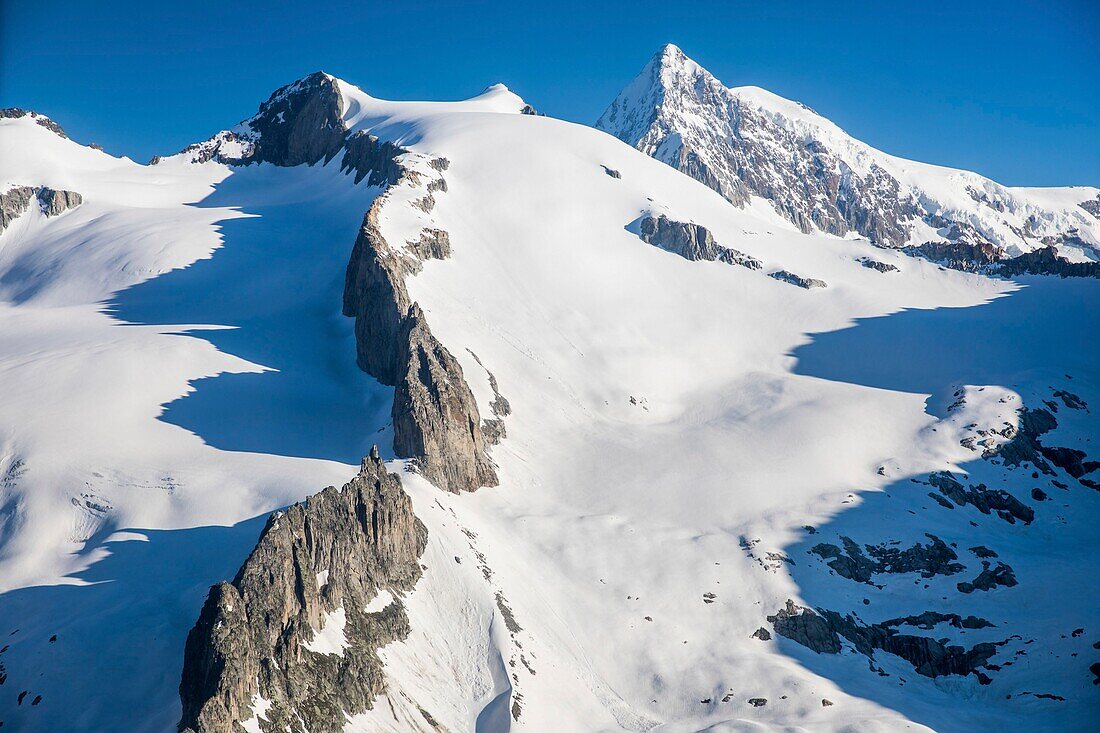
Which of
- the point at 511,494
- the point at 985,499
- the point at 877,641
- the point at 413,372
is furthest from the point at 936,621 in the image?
the point at 413,372

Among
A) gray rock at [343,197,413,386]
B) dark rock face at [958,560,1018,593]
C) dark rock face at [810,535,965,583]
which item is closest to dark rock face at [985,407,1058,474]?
dark rock face at [958,560,1018,593]

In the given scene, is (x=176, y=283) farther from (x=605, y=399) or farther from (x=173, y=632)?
(x=173, y=632)

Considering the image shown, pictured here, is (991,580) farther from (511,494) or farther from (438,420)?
(438,420)

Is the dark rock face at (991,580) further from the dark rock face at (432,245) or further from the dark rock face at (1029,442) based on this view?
the dark rock face at (432,245)

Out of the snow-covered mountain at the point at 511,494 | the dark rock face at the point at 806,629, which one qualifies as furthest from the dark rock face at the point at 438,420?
the dark rock face at the point at 806,629

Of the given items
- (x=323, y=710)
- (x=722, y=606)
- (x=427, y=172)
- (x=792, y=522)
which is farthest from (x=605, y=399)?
(x=323, y=710)
